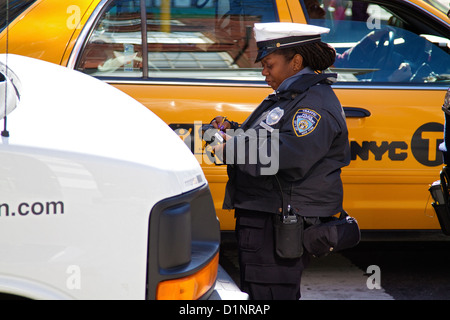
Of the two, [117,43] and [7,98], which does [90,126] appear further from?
[117,43]

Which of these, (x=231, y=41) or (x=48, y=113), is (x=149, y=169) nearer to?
(x=48, y=113)

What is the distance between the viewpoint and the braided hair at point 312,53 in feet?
8.87

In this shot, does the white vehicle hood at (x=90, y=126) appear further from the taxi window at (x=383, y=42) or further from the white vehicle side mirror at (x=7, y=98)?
the taxi window at (x=383, y=42)

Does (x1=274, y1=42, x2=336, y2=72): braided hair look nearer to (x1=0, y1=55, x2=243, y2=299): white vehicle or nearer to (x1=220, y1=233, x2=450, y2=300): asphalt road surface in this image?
(x1=0, y1=55, x2=243, y2=299): white vehicle

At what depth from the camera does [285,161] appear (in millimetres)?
2555

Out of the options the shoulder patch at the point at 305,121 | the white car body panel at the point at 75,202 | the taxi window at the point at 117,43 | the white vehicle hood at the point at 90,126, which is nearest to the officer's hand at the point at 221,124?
the shoulder patch at the point at 305,121

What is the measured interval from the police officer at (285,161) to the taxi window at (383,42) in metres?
1.20

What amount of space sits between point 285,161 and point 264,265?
0.43 metres

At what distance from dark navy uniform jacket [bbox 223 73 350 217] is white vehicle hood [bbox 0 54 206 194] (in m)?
0.51

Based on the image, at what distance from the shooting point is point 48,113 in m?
1.91

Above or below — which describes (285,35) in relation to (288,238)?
above

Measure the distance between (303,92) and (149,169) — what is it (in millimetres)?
967

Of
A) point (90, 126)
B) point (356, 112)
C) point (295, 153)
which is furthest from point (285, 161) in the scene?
point (356, 112)

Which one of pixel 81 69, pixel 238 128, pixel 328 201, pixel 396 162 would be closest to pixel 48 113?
pixel 238 128
